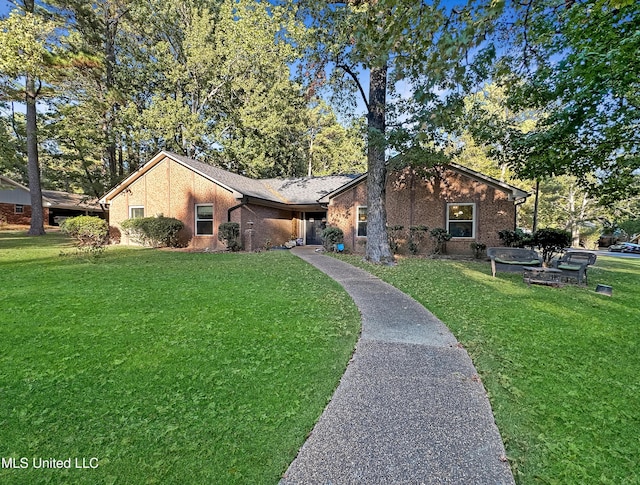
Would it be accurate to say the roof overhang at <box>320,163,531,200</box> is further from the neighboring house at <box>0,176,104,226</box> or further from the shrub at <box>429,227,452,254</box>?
the neighboring house at <box>0,176,104,226</box>

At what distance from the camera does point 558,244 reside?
12672mm

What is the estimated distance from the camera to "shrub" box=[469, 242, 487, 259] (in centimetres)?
1425

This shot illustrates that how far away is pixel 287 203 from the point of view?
1972 cm

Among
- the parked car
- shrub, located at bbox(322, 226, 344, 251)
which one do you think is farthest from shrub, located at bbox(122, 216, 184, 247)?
the parked car

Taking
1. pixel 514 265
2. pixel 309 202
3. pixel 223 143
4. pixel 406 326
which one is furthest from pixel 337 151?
pixel 406 326

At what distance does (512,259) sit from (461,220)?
5.64m

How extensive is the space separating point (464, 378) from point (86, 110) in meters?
27.3

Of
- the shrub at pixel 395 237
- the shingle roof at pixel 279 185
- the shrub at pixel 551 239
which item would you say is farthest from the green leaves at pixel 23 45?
the shrub at pixel 551 239

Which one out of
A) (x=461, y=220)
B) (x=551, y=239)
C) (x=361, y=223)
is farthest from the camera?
(x=361, y=223)

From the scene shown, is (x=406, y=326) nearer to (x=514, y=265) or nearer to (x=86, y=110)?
(x=514, y=265)

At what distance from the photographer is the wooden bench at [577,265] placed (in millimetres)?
8266

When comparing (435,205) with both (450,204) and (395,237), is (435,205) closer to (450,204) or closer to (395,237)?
A: (450,204)

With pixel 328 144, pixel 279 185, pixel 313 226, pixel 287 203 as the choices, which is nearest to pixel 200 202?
pixel 287 203

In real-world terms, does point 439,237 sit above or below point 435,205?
below
